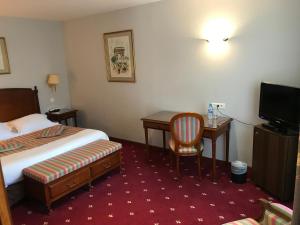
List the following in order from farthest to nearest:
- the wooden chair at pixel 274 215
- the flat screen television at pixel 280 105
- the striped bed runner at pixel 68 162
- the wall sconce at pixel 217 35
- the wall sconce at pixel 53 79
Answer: the wall sconce at pixel 53 79
the wall sconce at pixel 217 35
the striped bed runner at pixel 68 162
the flat screen television at pixel 280 105
the wooden chair at pixel 274 215

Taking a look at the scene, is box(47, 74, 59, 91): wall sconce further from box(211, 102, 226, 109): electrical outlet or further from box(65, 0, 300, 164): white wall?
box(211, 102, 226, 109): electrical outlet

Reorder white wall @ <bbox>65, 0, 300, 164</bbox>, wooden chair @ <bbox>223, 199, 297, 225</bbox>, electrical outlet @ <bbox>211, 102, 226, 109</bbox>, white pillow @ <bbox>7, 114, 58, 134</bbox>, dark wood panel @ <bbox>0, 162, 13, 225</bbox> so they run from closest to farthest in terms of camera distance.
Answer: dark wood panel @ <bbox>0, 162, 13, 225</bbox> → wooden chair @ <bbox>223, 199, 297, 225</bbox> → white wall @ <bbox>65, 0, 300, 164</bbox> → electrical outlet @ <bbox>211, 102, 226, 109</bbox> → white pillow @ <bbox>7, 114, 58, 134</bbox>

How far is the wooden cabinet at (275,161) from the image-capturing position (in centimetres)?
242

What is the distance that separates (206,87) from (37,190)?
2.51 m

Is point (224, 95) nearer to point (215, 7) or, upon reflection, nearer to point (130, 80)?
point (215, 7)

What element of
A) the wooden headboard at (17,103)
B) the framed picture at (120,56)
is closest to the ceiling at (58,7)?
the framed picture at (120,56)

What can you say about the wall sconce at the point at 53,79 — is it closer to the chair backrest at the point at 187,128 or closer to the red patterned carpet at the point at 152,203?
the red patterned carpet at the point at 152,203

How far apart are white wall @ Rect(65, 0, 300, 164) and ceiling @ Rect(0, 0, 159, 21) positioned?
10.0 inches

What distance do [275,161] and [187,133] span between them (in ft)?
3.33

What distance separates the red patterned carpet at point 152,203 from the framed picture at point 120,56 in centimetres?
179

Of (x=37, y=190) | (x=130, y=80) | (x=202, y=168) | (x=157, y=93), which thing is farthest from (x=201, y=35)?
(x=37, y=190)

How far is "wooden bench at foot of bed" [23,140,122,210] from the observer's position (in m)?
2.60

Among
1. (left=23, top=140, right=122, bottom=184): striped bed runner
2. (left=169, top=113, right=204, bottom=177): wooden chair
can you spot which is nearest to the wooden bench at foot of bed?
(left=23, top=140, right=122, bottom=184): striped bed runner

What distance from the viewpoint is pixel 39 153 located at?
2945 millimetres
